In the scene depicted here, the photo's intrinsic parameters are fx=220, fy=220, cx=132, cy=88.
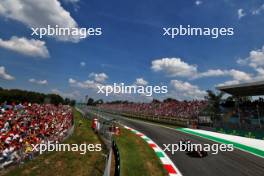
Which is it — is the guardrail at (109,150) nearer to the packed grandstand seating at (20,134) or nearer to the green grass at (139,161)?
the green grass at (139,161)

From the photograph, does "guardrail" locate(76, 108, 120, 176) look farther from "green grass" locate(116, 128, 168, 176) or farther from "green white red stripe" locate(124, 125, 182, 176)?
"green white red stripe" locate(124, 125, 182, 176)

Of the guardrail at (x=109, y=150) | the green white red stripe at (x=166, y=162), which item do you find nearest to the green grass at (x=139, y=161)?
the green white red stripe at (x=166, y=162)

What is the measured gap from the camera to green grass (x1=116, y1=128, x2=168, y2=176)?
345 inches

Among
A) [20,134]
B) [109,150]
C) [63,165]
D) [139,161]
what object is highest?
[20,134]

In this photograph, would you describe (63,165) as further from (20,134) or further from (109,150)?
(20,134)

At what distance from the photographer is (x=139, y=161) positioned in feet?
34.1

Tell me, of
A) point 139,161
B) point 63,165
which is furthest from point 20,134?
point 139,161

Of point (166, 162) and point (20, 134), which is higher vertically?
point (20, 134)

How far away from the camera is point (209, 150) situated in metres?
12.7

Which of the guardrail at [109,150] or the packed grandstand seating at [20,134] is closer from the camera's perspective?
the guardrail at [109,150]

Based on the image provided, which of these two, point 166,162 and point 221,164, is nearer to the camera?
point 221,164

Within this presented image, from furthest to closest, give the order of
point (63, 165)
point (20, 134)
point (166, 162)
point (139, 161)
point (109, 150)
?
1. point (20, 134)
2. point (63, 165)
3. point (109, 150)
4. point (139, 161)
5. point (166, 162)

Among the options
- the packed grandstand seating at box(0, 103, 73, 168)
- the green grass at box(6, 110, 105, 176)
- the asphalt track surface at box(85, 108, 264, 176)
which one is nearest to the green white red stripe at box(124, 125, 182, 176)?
the asphalt track surface at box(85, 108, 264, 176)

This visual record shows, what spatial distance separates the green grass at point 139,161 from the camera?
28.8 ft
